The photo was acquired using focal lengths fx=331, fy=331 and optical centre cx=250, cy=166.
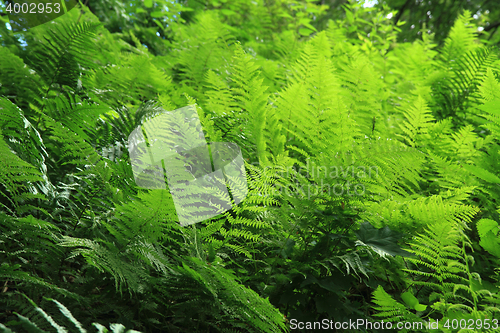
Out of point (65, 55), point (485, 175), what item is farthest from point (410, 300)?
point (65, 55)

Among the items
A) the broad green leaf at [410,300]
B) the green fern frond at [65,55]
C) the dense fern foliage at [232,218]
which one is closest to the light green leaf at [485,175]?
the dense fern foliage at [232,218]

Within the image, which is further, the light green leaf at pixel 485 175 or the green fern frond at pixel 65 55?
the green fern frond at pixel 65 55

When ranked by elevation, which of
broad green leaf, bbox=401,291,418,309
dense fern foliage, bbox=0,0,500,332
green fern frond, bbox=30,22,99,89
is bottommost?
broad green leaf, bbox=401,291,418,309

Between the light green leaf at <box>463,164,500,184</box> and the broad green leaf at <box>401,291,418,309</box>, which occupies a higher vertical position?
the light green leaf at <box>463,164,500,184</box>

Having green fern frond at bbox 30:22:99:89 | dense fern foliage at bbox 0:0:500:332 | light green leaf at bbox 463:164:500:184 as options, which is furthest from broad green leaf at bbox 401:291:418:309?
green fern frond at bbox 30:22:99:89

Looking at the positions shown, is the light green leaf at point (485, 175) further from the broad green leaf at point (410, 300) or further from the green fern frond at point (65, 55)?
the green fern frond at point (65, 55)

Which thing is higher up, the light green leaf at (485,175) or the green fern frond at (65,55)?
the green fern frond at (65,55)

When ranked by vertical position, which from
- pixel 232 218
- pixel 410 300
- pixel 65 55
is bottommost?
pixel 410 300

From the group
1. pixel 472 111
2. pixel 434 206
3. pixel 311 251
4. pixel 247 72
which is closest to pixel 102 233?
pixel 311 251

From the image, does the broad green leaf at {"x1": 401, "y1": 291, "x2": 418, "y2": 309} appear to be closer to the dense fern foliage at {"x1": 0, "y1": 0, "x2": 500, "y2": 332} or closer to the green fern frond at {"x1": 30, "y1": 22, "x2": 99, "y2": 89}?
the dense fern foliage at {"x1": 0, "y1": 0, "x2": 500, "y2": 332}

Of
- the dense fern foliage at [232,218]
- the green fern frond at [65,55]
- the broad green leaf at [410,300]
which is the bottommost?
the broad green leaf at [410,300]

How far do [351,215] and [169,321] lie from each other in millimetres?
668

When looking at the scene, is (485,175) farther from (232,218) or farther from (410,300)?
(232,218)

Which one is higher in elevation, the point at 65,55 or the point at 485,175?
the point at 65,55
